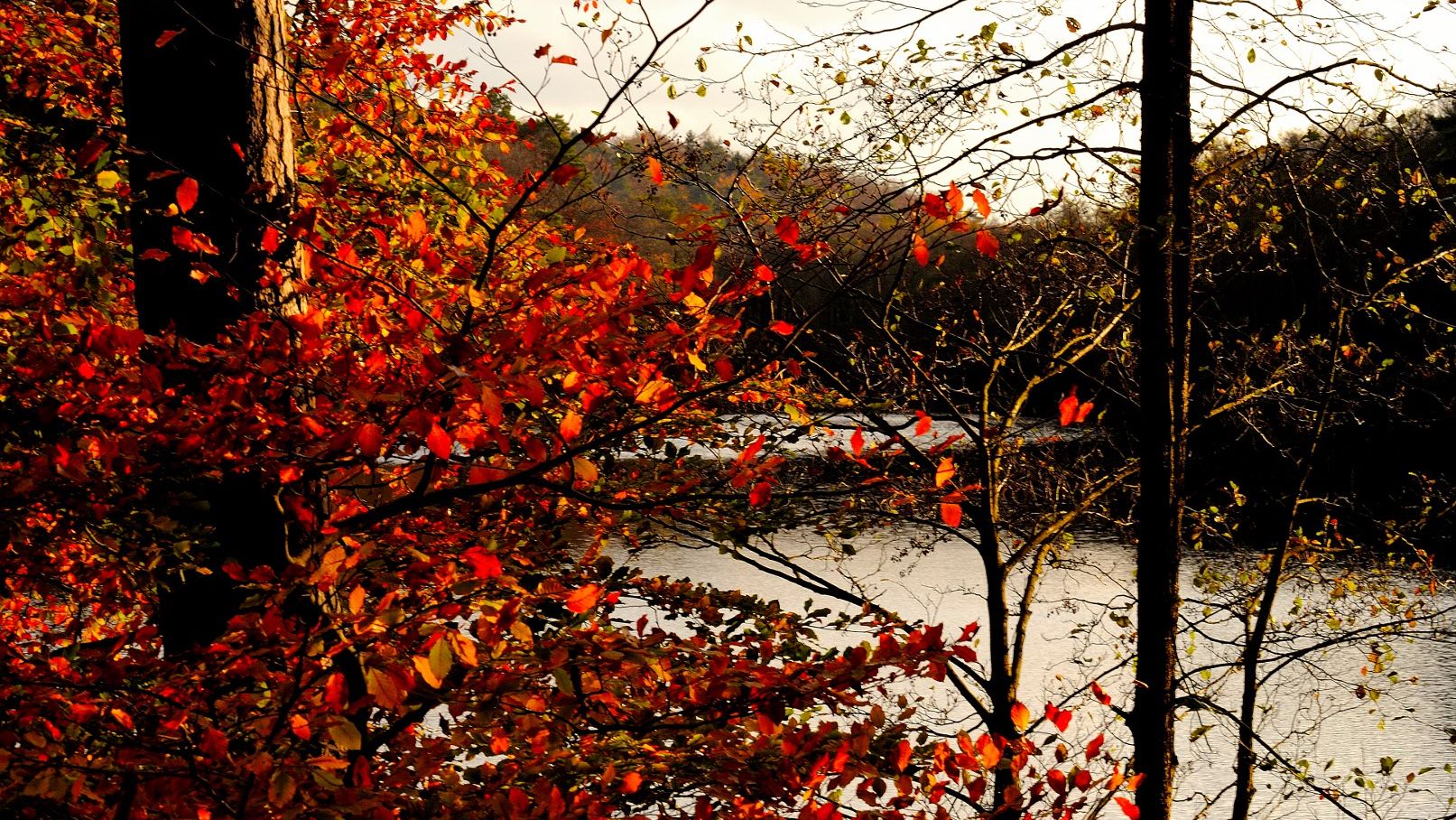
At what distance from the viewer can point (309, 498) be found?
122 inches

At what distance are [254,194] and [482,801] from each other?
6.39 feet

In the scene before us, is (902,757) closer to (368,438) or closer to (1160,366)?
(368,438)

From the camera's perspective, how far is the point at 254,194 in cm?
329

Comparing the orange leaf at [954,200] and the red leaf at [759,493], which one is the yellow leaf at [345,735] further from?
the orange leaf at [954,200]

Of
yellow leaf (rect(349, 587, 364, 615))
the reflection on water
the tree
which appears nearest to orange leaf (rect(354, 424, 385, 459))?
the tree

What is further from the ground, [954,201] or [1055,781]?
[954,201]

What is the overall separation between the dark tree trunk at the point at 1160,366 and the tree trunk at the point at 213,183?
412 cm

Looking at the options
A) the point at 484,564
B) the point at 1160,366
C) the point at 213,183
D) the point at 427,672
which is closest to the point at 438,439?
the point at 484,564

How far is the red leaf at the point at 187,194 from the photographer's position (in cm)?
297

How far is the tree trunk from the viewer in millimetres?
3275

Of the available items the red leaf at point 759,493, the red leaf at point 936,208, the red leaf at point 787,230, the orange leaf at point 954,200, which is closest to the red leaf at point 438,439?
the red leaf at point 759,493

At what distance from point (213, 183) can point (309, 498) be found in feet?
3.45

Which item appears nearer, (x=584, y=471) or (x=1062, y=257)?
(x=584, y=471)

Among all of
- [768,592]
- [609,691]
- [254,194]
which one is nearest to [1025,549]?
[609,691]
